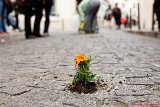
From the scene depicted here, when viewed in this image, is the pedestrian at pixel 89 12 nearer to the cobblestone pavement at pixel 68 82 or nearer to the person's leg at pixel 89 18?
the person's leg at pixel 89 18

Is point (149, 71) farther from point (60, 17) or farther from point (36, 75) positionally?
point (60, 17)

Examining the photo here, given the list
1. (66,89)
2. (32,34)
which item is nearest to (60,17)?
(32,34)

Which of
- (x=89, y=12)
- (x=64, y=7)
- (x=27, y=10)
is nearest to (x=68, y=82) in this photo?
(x=27, y=10)

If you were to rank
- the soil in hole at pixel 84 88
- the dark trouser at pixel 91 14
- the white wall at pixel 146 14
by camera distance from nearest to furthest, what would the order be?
1. the soil in hole at pixel 84 88
2. the dark trouser at pixel 91 14
3. the white wall at pixel 146 14

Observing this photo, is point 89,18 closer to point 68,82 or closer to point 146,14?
point 68,82

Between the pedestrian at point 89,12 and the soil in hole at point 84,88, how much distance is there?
9.53m

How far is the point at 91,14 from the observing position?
12.7 metres

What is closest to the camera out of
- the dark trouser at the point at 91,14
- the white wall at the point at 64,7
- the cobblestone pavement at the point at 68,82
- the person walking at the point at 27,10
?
the cobblestone pavement at the point at 68,82

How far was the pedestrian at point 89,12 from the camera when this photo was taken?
1246 centimetres

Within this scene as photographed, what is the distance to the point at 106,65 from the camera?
14.5ft

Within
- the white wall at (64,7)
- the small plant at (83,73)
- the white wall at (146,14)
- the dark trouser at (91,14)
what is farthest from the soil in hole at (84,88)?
the white wall at (64,7)

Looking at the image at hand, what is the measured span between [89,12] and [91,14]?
12 cm

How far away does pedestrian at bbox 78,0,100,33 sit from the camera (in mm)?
12461

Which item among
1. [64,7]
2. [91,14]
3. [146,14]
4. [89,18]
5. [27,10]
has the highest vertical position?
[27,10]
